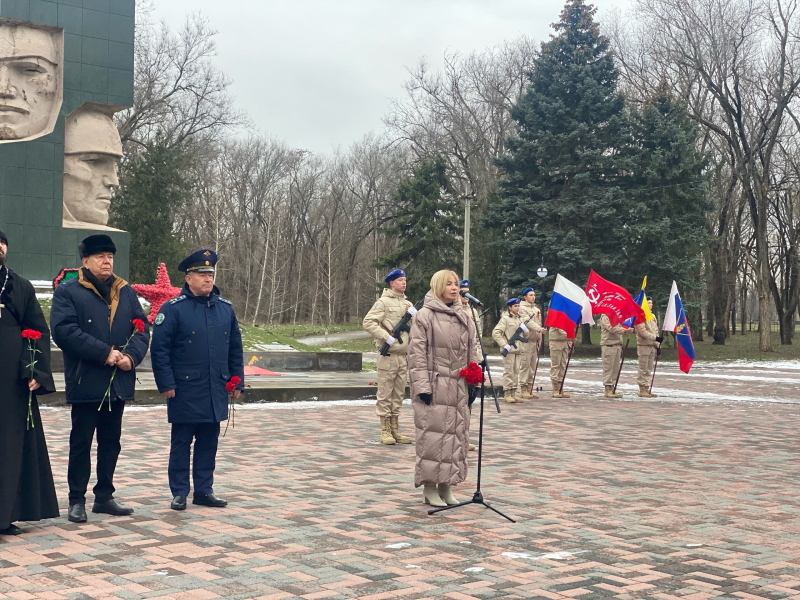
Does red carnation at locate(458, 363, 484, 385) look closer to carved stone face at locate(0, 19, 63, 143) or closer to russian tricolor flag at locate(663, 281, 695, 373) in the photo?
russian tricolor flag at locate(663, 281, 695, 373)

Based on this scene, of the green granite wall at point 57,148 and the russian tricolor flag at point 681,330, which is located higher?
the green granite wall at point 57,148

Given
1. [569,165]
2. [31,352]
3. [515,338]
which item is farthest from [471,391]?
[569,165]

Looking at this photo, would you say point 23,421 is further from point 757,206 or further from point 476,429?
point 757,206

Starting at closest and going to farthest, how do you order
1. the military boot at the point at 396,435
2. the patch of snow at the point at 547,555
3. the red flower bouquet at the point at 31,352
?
Answer: the patch of snow at the point at 547,555
the red flower bouquet at the point at 31,352
the military boot at the point at 396,435

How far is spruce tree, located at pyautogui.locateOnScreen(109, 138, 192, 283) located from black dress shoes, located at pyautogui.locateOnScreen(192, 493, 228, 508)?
1153 inches

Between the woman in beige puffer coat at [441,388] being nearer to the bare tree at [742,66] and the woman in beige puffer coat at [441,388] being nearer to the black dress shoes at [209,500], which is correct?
the black dress shoes at [209,500]

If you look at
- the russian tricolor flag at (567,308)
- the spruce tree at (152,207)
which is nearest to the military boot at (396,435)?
the russian tricolor flag at (567,308)

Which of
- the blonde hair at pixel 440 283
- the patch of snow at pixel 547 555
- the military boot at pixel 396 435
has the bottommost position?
the patch of snow at pixel 547 555

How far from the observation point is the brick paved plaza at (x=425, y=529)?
16.3ft

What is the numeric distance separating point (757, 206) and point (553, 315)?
2582cm

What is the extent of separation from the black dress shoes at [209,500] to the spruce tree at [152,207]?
29282 millimetres

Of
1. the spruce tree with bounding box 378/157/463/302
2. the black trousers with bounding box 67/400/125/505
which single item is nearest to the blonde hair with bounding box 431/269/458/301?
the black trousers with bounding box 67/400/125/505

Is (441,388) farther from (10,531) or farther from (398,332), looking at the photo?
(398,332)

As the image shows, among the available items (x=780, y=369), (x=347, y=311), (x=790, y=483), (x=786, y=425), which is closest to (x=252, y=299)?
(x=347, y=311)
